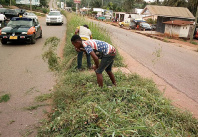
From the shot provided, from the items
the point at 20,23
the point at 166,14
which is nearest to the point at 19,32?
the point at 20,23

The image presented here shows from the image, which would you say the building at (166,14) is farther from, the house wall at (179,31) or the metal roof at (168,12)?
the house wall at (179,31)

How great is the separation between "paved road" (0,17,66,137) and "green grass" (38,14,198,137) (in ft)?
1.38

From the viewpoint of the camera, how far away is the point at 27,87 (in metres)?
4.89

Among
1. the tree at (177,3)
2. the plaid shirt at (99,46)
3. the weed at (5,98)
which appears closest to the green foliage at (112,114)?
the plaid shirt at (99,46)

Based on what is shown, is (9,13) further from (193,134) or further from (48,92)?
(193,134)

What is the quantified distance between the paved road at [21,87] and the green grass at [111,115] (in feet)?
1.38

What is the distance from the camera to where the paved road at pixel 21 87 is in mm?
3324

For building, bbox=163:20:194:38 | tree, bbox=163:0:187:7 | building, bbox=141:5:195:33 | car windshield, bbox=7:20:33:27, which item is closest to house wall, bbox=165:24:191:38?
building, bbox=163:20:194:38

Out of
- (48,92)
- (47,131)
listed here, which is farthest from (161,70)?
(47,131)

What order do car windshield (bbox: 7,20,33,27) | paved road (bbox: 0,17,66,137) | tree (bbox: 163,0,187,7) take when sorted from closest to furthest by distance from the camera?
paved road (bbox: 0,17,66,137)
car windshield (bbox: 7,20,33,27)
tree (bbox: 163,0,187,7)

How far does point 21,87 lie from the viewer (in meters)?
4.89

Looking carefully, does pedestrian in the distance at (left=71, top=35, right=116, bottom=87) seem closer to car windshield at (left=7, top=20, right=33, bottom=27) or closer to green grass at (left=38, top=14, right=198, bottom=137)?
green grass at (left=38, top=14, right=198, bottom=137)

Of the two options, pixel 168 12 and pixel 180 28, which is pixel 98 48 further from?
pixel 168 12

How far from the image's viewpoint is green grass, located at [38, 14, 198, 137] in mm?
2453
